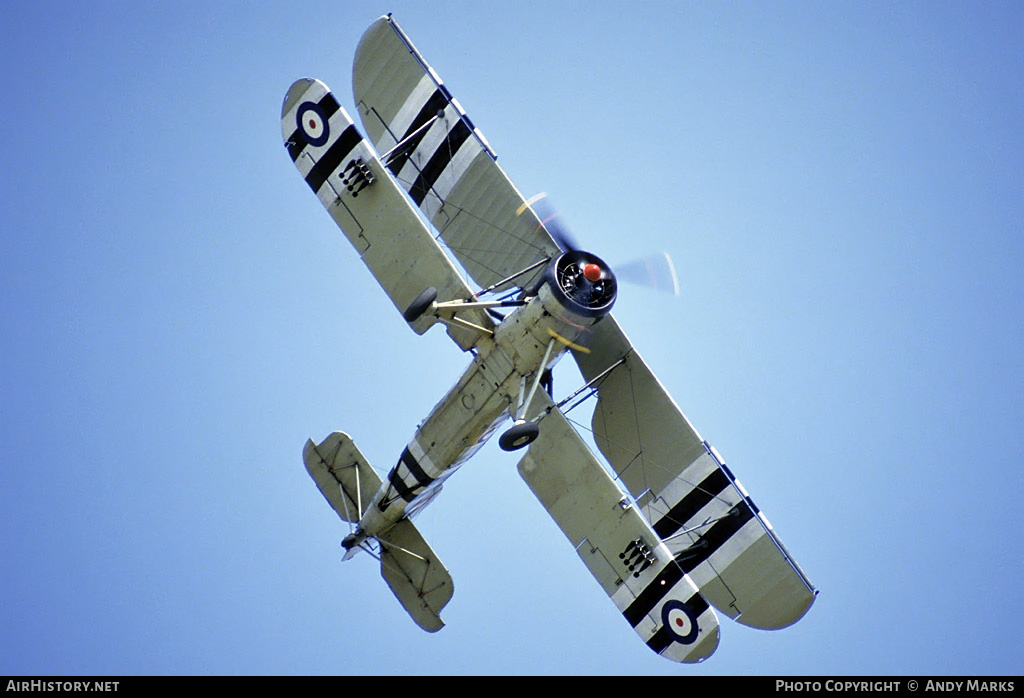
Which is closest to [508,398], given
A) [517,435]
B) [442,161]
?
[517,435]

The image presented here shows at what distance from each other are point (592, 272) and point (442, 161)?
2.92m

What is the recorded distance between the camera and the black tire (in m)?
11.9

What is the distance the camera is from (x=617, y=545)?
12.7 meters

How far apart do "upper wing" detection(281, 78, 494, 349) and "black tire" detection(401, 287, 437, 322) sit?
0.61 meters

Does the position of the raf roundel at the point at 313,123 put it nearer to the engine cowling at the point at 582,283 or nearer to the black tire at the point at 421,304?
the black tire at the point at 421,304

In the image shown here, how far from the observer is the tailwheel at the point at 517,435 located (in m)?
11.6

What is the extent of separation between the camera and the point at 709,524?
1417 centimetres

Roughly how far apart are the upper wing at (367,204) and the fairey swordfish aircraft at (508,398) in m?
0.02

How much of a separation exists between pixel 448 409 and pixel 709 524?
352cm
